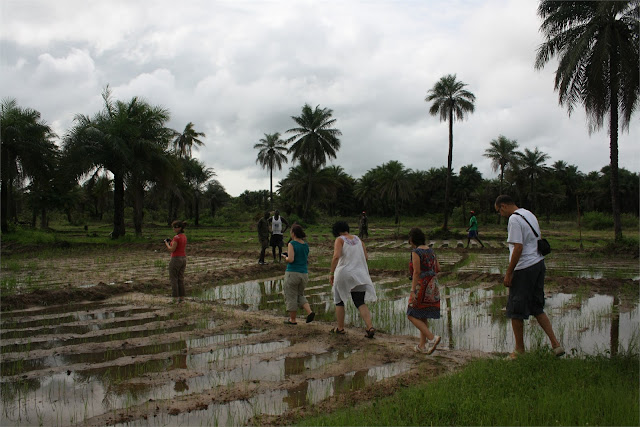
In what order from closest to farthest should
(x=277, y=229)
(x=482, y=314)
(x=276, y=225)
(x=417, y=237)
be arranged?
(x=417, y=237) → (x=482, y=314) → (x=276, y=225) → (x=277, y=229)

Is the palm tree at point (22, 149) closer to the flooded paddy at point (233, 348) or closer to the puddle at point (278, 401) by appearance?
the flooded paddy at point (233, 348)

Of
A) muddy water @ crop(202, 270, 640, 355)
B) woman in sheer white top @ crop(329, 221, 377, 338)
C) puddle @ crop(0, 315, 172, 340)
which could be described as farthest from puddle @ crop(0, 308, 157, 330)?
woman in sheer white top @ crop(329, 221, 377, 338)

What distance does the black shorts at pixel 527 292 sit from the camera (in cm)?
525

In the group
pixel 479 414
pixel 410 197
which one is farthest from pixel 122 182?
pixel 410 197

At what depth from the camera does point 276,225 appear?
1479cm

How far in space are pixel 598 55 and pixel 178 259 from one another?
55.6ft

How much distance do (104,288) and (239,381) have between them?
6.47 metres

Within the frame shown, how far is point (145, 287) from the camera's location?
10.8m

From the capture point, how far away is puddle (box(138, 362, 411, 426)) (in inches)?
157

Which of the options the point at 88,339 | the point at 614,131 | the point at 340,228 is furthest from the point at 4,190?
the point at 614,131

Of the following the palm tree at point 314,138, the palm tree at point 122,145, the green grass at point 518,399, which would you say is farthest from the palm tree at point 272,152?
the green grass at point 518,399

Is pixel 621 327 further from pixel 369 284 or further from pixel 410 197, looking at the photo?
pixel 410 197

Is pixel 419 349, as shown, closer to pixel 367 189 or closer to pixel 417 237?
pixel 417 237

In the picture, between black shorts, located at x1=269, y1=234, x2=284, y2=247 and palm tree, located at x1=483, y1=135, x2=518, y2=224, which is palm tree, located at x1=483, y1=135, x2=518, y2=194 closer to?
palm tree, located at x1=483, y1=135, x2=518, y2=224
